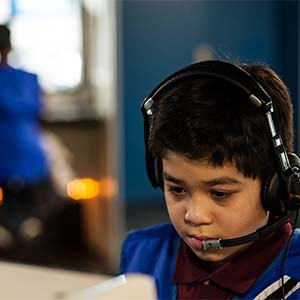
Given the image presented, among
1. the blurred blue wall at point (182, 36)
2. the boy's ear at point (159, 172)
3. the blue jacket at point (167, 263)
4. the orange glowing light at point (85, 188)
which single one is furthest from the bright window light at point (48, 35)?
the boy's ear at point (159, 172)

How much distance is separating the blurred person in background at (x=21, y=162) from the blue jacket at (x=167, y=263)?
57.7 inches

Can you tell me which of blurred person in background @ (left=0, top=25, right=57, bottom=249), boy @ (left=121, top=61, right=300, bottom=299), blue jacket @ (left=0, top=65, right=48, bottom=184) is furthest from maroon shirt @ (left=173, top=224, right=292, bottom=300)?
blue jacket @ (left=0, top=65, right=48, bottom=184)

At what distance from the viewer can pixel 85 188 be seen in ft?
10.9

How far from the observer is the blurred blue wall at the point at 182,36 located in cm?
334

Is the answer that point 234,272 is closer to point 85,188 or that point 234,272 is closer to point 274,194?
point 274,194

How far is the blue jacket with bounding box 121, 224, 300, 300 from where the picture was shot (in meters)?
0.73

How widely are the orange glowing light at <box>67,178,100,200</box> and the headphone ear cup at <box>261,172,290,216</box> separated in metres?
2.54

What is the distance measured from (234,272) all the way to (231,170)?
0.13 m

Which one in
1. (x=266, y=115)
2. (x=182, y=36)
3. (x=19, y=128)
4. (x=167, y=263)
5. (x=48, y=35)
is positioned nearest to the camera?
(x=266, y=115)

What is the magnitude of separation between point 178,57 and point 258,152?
273 centimetres

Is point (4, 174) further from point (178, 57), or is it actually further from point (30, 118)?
point (178, 57)

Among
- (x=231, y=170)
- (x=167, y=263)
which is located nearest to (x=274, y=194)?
(x=231, y=170)

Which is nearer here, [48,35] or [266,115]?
[266,115]

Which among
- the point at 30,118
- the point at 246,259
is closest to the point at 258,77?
the point at 246,259
